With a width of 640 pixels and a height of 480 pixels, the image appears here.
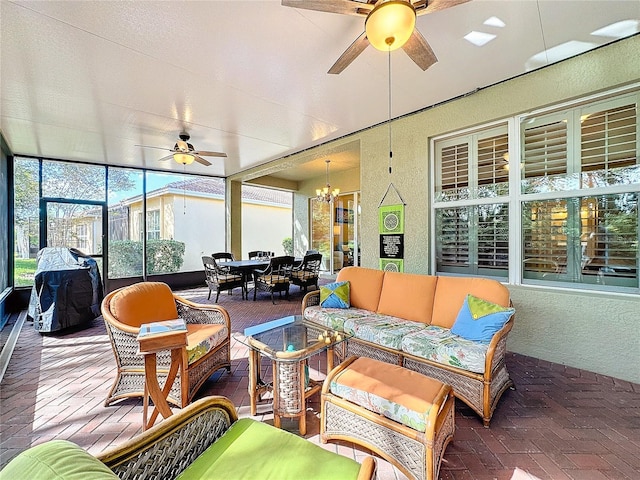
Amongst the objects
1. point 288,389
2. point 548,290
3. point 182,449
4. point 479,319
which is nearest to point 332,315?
point 288,389

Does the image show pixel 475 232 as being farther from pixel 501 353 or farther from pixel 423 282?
pixel 501 353

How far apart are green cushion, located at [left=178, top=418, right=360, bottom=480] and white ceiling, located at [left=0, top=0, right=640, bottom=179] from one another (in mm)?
2795

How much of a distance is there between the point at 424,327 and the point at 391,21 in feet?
8.29

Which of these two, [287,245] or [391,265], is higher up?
[287,245]

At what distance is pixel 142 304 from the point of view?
2.59 metres

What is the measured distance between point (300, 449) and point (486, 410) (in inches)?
60.7

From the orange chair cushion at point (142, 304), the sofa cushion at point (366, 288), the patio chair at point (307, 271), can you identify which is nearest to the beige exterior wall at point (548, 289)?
the sofa cushion at point (366, 288)

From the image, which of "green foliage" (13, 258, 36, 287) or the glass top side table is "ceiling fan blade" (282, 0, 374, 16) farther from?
"green foliage" (13, 258, 36, 287)

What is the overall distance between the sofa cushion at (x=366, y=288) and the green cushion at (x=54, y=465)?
2957 millimetres

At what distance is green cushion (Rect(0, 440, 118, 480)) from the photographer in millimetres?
624

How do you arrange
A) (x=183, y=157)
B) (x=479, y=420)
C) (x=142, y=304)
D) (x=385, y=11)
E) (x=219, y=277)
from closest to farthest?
(x=385, y=11), (x=479, y=420), (x=142, y=304), (x=183, y=157), (x=219, y=277)

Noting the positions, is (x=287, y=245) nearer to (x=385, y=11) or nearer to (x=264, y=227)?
(x=264, y=227)

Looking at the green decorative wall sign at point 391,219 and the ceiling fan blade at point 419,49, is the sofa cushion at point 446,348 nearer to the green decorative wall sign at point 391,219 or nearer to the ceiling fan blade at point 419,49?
the green decorative wall sign at point 391,219

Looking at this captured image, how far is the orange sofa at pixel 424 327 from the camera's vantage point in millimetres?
2129
